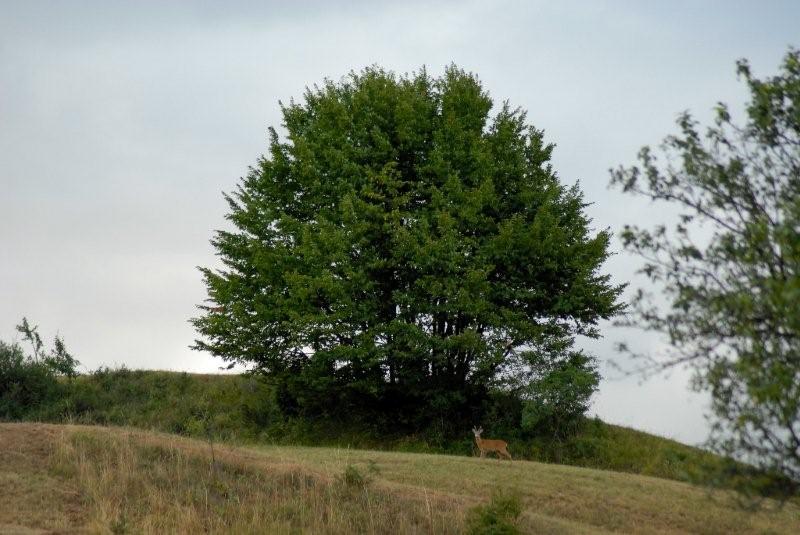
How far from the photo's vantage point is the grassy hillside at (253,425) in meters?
28.9

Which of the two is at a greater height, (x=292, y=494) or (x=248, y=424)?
(x=248, y=424)

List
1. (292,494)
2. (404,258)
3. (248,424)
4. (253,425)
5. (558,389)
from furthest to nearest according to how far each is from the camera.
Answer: (248,424) → (253,425) → (404,258) → (558,389) → (292,494)

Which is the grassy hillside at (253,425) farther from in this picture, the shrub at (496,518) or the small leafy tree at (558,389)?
the shrub at (496,518)

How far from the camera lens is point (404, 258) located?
3009cm

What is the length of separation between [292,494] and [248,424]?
682 inches

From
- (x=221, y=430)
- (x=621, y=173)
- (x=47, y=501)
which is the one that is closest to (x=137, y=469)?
(x=47, y=501)

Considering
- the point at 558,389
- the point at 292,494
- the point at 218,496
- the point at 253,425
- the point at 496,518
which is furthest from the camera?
the point at 253,425

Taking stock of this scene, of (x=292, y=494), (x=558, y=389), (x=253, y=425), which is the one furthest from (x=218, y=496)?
(x=253, y=425)

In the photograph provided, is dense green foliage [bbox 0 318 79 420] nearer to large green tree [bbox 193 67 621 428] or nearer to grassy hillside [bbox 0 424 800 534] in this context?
large green tree [bbox 193 67 621 428]

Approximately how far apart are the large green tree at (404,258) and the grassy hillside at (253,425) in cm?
153

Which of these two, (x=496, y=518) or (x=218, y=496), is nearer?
(x=496, y=518)

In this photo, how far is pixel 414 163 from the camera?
107ft

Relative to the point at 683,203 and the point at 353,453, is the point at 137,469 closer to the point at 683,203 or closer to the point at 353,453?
the point at 353,453

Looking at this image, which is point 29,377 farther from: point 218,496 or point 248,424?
point 218,496
